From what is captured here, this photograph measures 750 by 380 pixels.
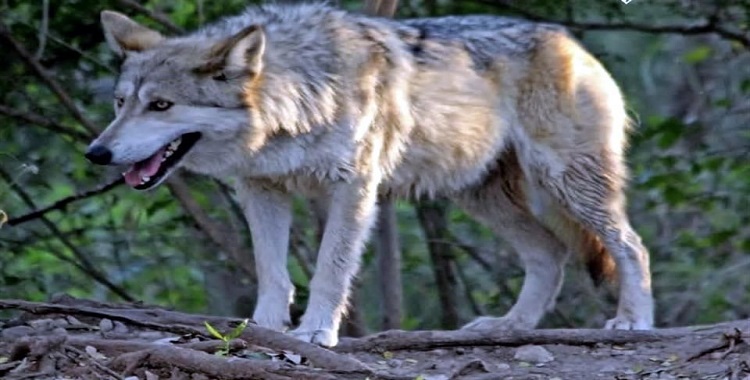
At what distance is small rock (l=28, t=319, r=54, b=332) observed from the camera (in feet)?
21.0

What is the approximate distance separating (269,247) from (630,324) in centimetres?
180

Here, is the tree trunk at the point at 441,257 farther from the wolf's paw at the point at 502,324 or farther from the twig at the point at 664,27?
the wolf's paw at the point at 502,324

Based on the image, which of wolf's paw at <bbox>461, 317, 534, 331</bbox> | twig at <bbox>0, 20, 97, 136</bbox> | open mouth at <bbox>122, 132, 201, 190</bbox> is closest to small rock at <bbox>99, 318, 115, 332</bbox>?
open mouth at <bbox>122, 132, 201, 190</bbox>

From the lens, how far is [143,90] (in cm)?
651

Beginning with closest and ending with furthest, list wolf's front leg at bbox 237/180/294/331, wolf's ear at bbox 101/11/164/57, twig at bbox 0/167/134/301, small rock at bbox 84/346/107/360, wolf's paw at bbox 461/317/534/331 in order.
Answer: small rock at bbox 84/346/107/360 < wolf's ear at bbox 101/11/164/57 < wolf's front leg at bbox 237/180/294/331 < wolf's paw at bbox 461/317/534/331 < twig at bbox 0/167/134/301

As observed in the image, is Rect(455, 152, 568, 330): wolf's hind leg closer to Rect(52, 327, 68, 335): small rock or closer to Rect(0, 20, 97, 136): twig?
Rect(0, 20, 97, 136): twig

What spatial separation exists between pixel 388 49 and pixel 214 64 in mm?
1030

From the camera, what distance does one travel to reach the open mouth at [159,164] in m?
6.45

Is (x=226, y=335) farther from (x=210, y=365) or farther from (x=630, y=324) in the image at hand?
(x=630, y=324)

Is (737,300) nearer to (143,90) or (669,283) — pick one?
(669,283)

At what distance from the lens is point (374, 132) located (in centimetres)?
704

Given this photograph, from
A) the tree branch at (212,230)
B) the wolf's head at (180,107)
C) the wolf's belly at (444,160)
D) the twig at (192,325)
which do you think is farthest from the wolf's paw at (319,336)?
the tree branch at (212,230)

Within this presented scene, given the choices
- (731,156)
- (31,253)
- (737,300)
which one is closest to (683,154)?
(731,156)

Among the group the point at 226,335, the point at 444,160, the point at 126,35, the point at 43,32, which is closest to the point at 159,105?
the point at 126,35
